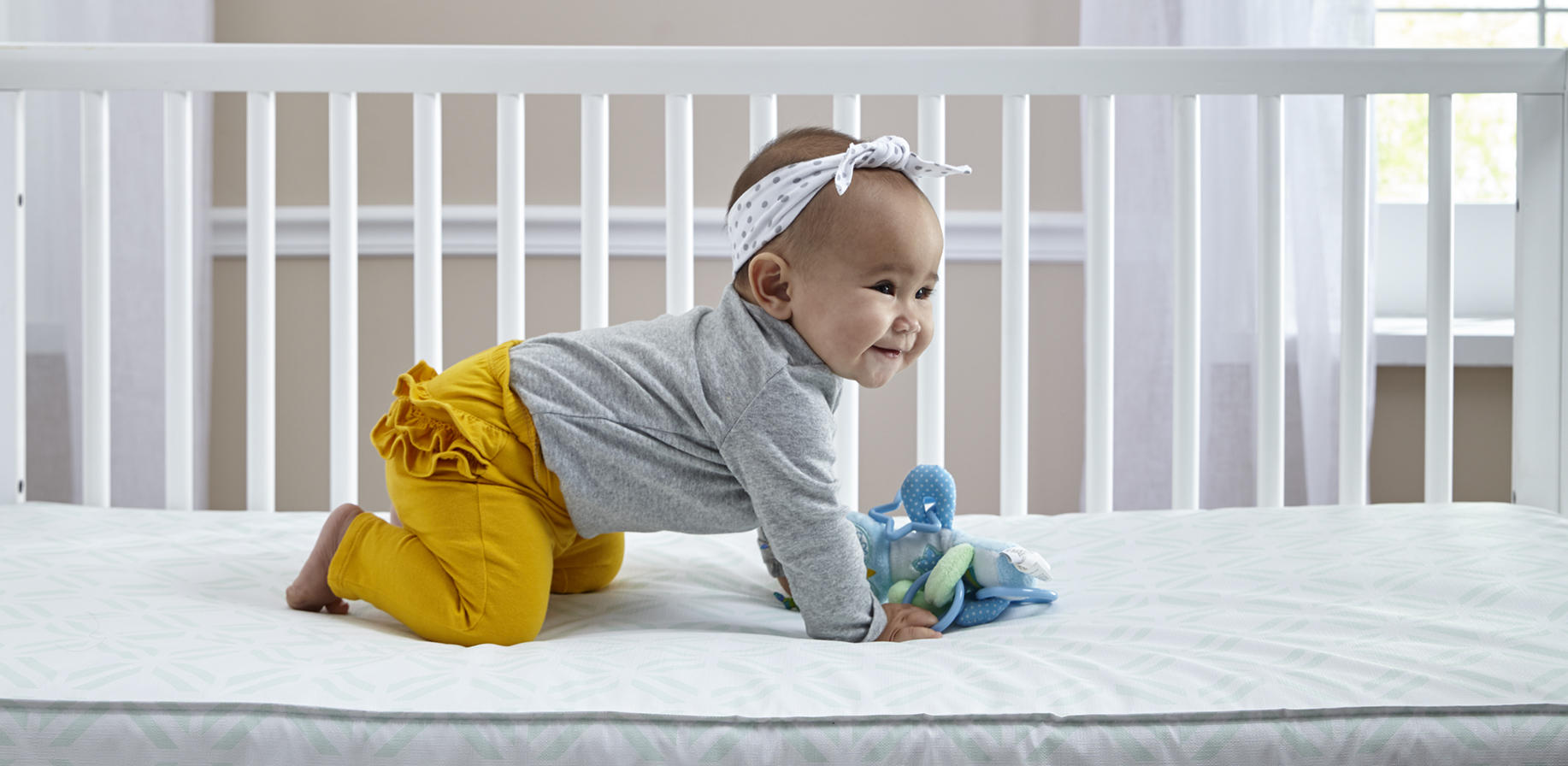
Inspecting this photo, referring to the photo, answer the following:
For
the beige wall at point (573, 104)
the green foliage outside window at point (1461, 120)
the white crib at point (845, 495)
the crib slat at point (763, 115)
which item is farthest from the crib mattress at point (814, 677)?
the green foliage outside window at point (1461, 120)

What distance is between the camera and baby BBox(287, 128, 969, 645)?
71cm

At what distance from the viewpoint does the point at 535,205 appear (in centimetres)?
151

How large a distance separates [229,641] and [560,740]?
257mm

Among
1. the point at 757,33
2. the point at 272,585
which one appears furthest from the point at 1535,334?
the point at 272,585

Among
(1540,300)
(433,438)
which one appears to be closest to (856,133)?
(433,438)

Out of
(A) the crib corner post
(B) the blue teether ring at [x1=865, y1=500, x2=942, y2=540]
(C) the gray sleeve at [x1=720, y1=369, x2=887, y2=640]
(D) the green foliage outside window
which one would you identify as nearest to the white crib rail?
(A) the crib corner post

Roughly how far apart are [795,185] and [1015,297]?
449 mm

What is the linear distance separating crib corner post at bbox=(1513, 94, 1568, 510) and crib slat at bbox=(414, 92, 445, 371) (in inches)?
47.9

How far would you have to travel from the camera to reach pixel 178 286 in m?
1.10

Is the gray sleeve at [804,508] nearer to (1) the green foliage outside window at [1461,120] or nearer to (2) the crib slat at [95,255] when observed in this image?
(2) the crib slat at [95,255]

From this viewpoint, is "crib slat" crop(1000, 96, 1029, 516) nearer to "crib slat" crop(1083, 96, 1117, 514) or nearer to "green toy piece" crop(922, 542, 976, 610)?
"crib slat" crop(1083, 96, 1117, 514)

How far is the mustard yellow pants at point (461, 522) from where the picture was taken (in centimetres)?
70

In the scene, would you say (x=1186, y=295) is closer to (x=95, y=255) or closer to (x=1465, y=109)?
(x=1465, y=109)

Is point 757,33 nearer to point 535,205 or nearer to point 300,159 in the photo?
point 535,205
